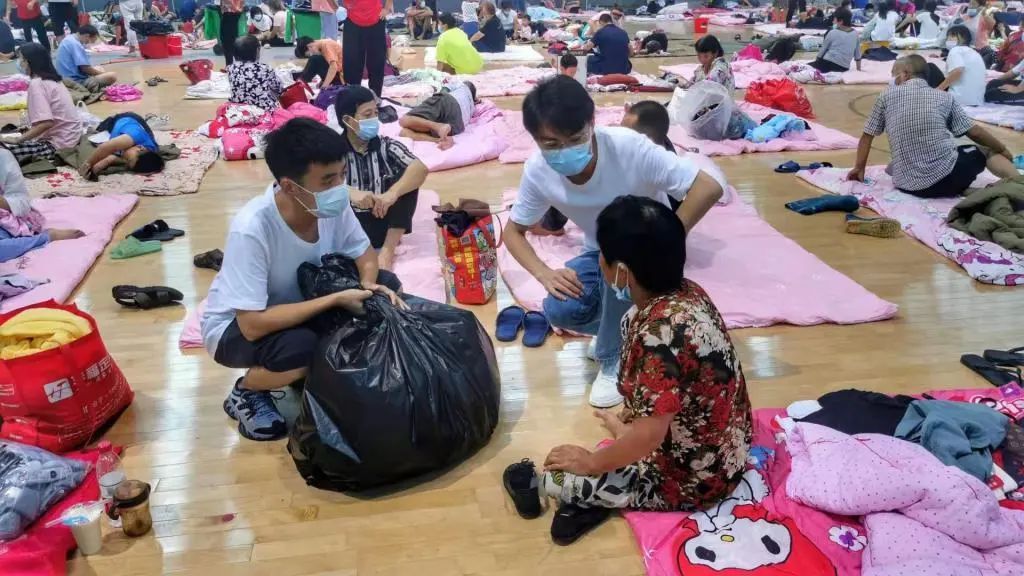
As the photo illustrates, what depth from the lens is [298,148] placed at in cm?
230

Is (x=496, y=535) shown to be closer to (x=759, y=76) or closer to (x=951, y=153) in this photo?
(x=951, y=153)

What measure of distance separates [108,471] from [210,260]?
5.80 feet

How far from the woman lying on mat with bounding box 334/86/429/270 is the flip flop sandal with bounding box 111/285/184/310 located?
0.92 m

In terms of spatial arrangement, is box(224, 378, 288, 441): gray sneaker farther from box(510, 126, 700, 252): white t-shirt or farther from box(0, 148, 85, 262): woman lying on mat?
box(0, 148, 85, 262): woman lying on mat

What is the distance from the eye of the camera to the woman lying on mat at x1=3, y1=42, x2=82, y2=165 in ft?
18.2

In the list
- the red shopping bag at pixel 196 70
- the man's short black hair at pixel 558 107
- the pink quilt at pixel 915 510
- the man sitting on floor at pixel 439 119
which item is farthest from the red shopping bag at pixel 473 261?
the red shopping bag at pixel 196 70

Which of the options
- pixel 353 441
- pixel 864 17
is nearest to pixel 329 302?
pixel 353 441

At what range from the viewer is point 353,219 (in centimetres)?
269

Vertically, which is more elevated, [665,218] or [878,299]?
[665,218]

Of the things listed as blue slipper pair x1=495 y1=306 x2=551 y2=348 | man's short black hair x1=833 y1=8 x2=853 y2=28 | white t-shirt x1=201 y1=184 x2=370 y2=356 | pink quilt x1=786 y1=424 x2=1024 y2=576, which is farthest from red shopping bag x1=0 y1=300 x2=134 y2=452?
man's short black hair x1=833 y1=8 x2=853 y2=28

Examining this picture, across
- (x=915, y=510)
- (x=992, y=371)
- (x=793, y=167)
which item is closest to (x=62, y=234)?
(x=915, y=510)

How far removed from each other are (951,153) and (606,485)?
3611mm

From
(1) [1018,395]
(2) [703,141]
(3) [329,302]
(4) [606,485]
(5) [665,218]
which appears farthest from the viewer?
(2) [703,141]

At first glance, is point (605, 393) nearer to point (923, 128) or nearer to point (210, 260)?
point (210, 260)
